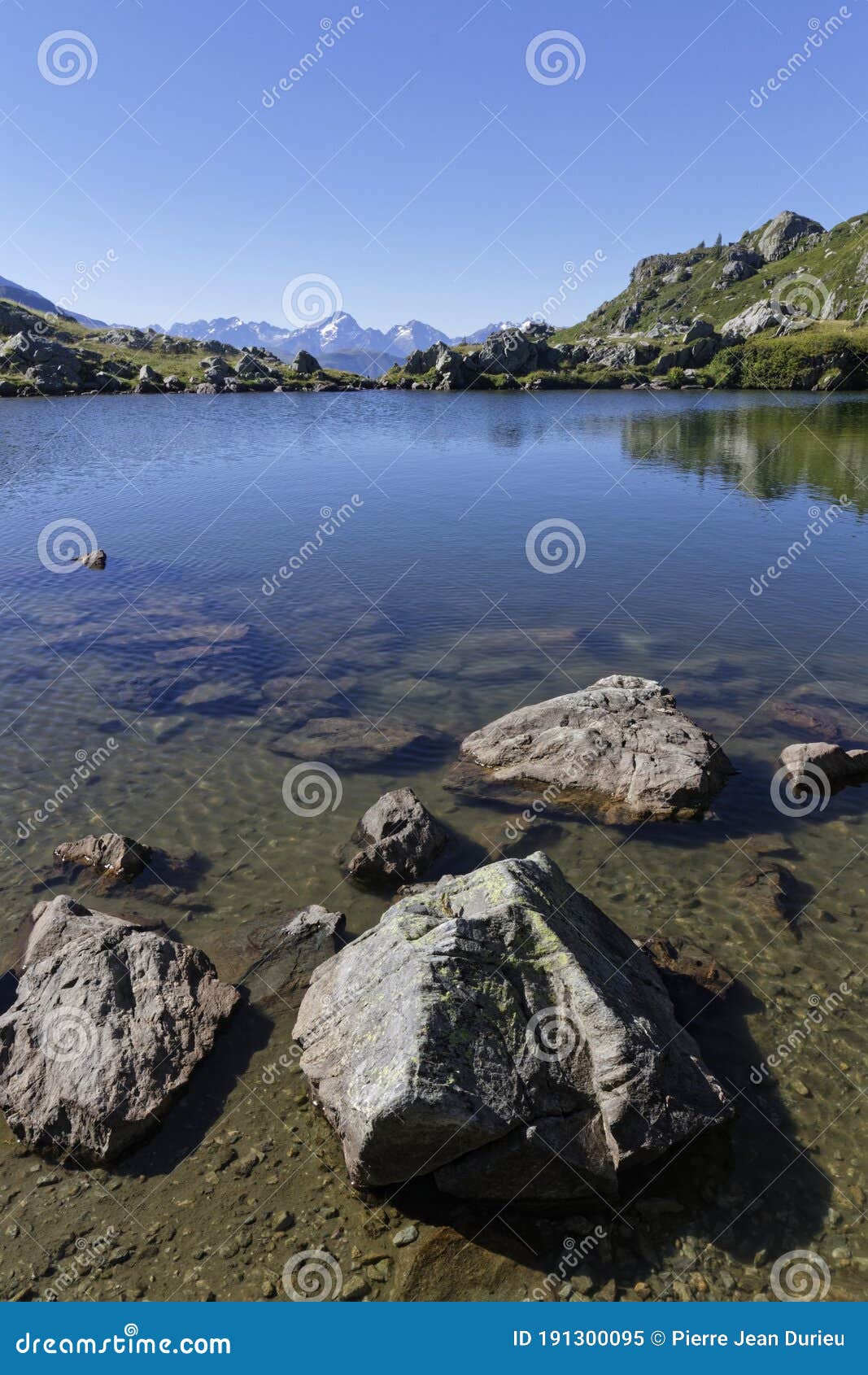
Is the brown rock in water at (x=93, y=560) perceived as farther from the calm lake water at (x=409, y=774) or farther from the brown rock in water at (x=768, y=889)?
the brown rock in water at (x=768, y=889)

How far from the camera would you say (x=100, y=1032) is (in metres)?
11.8

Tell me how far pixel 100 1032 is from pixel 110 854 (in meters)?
5.53

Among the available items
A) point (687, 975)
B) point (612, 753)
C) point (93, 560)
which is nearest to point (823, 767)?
point (612, 753)

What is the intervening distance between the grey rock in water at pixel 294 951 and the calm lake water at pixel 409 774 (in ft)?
1.55

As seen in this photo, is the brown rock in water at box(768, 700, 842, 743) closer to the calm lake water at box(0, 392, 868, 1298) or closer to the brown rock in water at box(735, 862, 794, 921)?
the calm lake water at box(0, 392, 868, 1298)

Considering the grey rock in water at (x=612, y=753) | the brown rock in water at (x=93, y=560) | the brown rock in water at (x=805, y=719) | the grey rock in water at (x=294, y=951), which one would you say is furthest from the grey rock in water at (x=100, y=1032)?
the brown rock in water at (x=93, y=560)

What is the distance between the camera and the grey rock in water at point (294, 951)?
13641 millimetres

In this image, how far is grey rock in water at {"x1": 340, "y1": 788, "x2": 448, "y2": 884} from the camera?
1617 cm

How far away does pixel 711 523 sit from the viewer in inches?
1875

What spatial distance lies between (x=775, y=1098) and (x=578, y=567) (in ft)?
100

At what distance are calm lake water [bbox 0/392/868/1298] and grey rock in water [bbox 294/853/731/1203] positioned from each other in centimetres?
66

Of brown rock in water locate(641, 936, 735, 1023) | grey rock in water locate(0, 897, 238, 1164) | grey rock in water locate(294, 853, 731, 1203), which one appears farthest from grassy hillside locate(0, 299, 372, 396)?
brown rock in water locate(641, 936, 735, 1023)

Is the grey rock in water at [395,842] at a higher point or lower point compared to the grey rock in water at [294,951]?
higher

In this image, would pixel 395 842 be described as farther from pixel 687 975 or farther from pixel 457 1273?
pixel 457 1273
